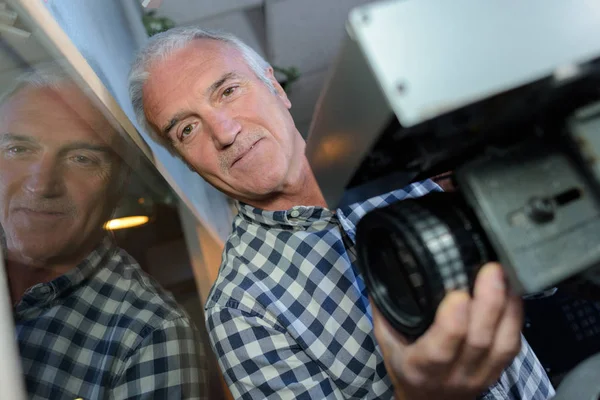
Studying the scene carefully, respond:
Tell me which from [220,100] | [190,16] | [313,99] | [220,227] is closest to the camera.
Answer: [220,100]

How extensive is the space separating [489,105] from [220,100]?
0.59 meters

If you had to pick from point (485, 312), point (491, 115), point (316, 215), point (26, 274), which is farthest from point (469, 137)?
point (26, 274)

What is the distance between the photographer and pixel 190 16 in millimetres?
1396

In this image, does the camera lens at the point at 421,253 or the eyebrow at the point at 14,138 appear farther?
the eyebrow at the point at 14,138

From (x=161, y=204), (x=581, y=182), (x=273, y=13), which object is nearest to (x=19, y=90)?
(x=161, y=204)

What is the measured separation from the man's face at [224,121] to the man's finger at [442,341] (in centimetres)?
44

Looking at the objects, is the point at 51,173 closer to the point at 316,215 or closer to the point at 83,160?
the point at 83,160

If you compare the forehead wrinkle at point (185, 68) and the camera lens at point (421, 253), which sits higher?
the forehead wrinkle at point (185, 68)

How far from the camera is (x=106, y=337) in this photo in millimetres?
710

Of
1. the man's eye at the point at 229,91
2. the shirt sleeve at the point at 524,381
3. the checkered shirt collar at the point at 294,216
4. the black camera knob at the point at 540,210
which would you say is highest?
the man's eye at the point at 229,91

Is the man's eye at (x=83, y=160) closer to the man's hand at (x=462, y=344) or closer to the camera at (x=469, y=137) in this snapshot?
the camera at (x=469, y=137)

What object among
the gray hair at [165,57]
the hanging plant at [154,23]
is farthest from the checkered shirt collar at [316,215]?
the hanging plant at [154,23]

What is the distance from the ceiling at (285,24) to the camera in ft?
4.58

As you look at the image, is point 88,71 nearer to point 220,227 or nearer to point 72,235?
point 72,235
